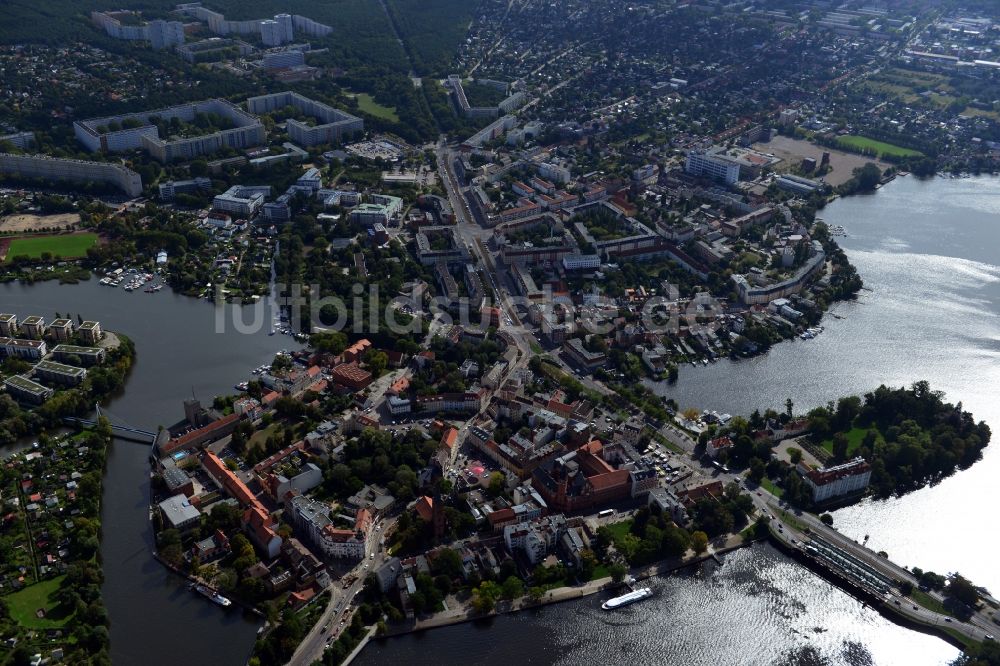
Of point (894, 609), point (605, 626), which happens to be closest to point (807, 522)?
point (894, 609)

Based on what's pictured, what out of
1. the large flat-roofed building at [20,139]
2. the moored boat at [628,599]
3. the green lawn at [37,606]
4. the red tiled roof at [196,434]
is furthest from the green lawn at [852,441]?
the large flat-roofed building at [20,139]

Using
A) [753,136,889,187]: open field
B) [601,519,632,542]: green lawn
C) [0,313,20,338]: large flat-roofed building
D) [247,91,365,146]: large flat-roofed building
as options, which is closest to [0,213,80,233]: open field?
[0,313,20,338]: large flat-roofed building

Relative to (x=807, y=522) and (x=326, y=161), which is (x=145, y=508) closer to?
(x=807, y=522)

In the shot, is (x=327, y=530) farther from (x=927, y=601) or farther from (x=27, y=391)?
(x=927, y=601)

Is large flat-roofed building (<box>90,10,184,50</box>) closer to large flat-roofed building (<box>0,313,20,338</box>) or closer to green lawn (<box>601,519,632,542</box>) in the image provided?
large flat-roofed building (<box>0,313,20,338</box>)

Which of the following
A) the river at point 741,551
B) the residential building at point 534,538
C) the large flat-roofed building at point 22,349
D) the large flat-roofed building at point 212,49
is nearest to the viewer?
the river at point 741,551

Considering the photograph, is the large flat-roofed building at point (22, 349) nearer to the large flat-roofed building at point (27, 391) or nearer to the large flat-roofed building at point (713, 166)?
the large flat-roofed building at point (27, 391)

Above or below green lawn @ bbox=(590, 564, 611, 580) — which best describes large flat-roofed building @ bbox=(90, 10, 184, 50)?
above
